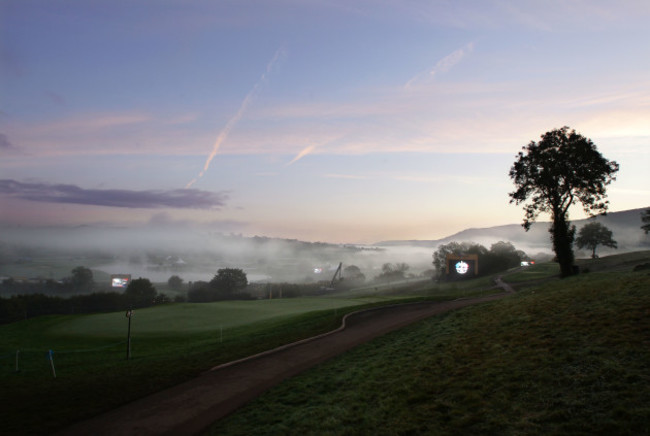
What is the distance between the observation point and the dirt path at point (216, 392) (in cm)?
1387

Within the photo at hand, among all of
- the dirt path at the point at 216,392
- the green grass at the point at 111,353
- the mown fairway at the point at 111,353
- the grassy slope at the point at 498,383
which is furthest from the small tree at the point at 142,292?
the grassy slope at the point at 498,383

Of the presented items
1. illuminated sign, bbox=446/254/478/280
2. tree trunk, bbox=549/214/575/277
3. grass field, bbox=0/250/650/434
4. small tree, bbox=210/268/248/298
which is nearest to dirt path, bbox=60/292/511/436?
grass field, bbox=0/250/650/434

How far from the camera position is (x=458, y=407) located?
476 inches

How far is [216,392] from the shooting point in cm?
1725

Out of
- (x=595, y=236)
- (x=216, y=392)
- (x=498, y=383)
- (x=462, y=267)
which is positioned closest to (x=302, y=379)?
Result: (x=216, y=392)

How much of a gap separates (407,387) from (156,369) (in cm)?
1565

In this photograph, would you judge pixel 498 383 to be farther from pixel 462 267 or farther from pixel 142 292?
pixel 142 292

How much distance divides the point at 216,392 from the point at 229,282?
138 metres

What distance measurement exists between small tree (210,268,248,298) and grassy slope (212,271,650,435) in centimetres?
13505

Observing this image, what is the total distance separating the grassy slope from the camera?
10.4 meters

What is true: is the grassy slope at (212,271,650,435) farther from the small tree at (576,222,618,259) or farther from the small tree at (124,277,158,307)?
the small tree at (124,277,158,307)

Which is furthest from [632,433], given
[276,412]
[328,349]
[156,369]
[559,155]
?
[559,155]

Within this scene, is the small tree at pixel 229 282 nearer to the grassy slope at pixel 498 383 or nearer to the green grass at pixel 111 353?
the green grass at pixel 111 353

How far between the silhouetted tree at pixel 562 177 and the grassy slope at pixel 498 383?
24.9 m
